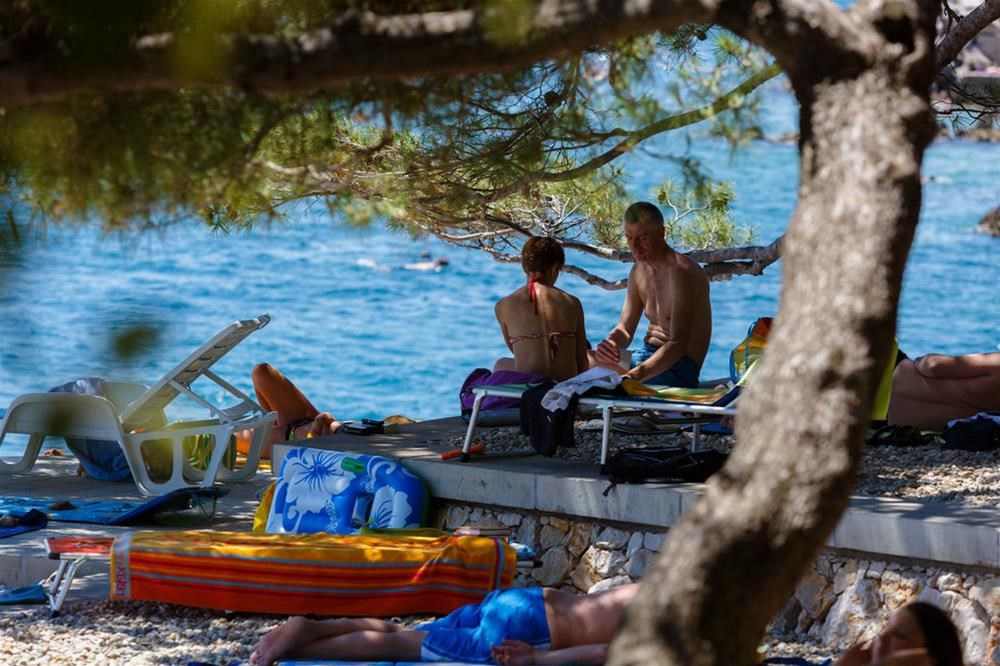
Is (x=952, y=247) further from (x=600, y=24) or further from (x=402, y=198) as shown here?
(x=600, y=24)

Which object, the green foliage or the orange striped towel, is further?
the orange striped towel

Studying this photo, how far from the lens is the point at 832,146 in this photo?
244cm

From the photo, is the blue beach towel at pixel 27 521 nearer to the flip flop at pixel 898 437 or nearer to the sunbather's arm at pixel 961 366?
the flip flop at pixel 898 437

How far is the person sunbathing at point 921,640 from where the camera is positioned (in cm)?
360

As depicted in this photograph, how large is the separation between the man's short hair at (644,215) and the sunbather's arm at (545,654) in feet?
9.84

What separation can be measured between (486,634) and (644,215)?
2989 mm

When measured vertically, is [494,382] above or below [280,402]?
above

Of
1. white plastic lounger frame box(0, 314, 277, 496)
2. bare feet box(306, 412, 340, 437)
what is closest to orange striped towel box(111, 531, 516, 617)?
white plastic lounger frame box(0, 314, 277, 496)

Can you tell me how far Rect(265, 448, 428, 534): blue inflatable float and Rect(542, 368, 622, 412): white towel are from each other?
2.47ft

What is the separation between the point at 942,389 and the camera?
6633mm

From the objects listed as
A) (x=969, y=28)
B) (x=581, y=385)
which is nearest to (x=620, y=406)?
(x=581, y=385)

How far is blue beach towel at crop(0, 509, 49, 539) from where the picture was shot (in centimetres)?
651

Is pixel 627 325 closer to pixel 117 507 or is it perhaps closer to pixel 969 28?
pixel 969 28

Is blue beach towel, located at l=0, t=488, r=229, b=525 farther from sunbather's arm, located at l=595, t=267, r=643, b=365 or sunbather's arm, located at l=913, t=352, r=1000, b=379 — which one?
sunbather's arm, located at l=913, t=352, r=1000, b=379
